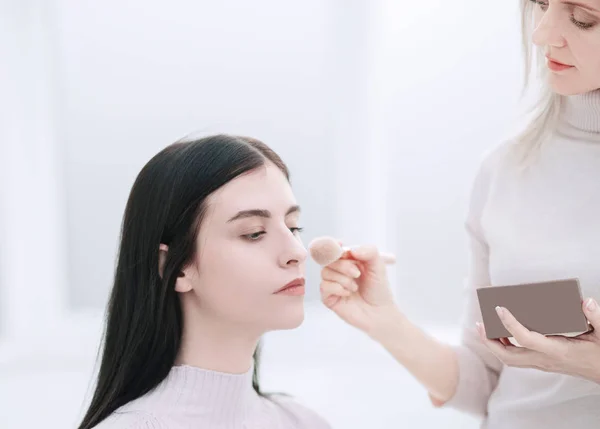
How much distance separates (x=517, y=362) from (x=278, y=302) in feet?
1.23

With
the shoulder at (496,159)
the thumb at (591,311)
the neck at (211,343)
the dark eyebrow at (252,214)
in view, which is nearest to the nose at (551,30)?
the shoulder at (496,159)

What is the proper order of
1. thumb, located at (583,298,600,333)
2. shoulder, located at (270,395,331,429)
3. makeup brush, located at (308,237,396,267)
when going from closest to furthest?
thumb, located at (583,298,600,333), makeup brush, located at (308,237,396,267), shoulder, located at (270,395,331,429)

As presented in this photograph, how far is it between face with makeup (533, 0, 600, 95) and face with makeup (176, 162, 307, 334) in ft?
1.57

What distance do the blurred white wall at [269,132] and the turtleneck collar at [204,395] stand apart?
0.88m

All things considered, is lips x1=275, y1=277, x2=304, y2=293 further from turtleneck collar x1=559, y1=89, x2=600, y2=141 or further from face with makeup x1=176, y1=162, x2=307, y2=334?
turtleneck collar x1=559, y1=89, x2=600, y2=141

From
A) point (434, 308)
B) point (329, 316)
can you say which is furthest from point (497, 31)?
point (329, 316)

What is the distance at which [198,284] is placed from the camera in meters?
1.21

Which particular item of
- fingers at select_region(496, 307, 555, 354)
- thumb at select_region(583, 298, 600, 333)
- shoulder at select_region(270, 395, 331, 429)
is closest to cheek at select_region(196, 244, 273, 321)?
shoulder at select_region(270, 395, 331, 429)

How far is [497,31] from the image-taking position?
217 centimetres

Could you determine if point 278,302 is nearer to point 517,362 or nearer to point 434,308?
point 517,362

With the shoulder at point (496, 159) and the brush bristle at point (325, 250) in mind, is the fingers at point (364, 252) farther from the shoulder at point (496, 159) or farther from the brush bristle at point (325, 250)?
the shoulder at point (496, 159)

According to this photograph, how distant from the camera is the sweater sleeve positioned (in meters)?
1.39

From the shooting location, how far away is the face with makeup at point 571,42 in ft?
3.68

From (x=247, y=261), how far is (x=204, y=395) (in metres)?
0.23
